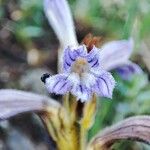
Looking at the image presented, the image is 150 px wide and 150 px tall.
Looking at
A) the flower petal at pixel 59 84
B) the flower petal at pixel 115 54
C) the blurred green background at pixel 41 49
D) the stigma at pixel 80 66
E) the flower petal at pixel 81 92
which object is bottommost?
the flower petal at pixel 81 92

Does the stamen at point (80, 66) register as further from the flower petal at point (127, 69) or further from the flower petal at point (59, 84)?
the flower petal at point (127, 69)

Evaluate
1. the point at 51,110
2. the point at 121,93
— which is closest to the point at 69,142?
the point at 51,110

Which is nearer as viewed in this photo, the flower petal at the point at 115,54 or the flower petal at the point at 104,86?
the flower petal at the point at 104,86

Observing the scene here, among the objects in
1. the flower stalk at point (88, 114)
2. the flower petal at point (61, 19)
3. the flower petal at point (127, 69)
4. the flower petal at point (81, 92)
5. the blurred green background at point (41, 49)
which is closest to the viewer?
the flower petal at point (81, 92)

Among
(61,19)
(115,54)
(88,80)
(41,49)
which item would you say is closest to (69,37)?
(61,19)

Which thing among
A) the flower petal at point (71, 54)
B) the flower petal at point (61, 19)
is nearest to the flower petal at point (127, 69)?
the flower petal at point (61, 19)

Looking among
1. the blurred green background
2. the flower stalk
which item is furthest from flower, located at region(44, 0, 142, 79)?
the blurred green background

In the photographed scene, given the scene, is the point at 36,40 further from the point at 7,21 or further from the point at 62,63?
the point at 62,63
